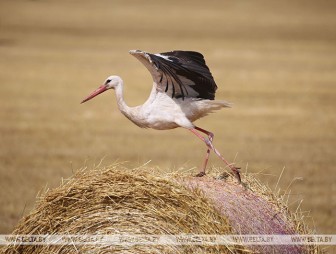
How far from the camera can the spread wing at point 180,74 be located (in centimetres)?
675

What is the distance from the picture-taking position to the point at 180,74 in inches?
273

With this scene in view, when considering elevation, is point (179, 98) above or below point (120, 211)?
above

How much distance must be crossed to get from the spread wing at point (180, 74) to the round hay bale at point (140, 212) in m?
1.35

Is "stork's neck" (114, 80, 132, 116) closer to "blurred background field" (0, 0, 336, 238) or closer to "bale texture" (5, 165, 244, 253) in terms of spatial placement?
"blurred background field" (0, 0, 336, 238)

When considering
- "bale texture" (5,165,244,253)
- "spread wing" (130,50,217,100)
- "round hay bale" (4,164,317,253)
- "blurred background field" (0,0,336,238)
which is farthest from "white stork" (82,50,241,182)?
"bale texture" (5,165,244,253)

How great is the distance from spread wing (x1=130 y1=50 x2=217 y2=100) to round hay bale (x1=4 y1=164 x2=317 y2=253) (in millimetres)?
1353

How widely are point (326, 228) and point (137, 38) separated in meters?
30.5

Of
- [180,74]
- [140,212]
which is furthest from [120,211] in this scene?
[180,74]

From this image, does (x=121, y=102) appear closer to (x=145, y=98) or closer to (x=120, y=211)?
(x=120, y=211)

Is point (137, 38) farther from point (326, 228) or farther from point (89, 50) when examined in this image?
point (326, 228)

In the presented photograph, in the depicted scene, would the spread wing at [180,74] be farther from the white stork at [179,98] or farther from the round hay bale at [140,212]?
the round hay bale at [140,212]

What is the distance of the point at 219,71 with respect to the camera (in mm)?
25812

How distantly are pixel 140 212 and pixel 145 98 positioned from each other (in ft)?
44.9

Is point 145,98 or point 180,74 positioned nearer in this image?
point 180,74
